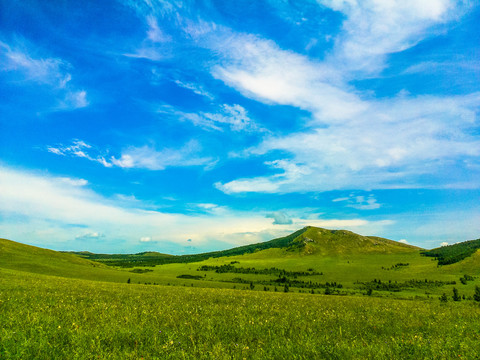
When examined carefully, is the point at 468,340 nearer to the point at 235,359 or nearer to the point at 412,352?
the point at 412,352

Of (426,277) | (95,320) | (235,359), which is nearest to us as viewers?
(235,359)

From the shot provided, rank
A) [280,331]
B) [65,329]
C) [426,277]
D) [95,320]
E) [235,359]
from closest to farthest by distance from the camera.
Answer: [235,359], [65,329], [280,331], [95,320], [426,277]

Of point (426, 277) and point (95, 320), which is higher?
point (95, 320)

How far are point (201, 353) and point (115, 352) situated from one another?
6.86 ft

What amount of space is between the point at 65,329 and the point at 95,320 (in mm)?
1789

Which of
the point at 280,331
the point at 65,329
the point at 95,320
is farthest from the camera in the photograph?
the point at 95,320

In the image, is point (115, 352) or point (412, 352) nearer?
point (115, 352)

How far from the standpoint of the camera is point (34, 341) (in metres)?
6.50

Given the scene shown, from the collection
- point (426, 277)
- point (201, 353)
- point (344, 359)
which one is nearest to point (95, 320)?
point (201, 353)

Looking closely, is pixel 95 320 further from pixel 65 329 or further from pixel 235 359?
pixel 235 359

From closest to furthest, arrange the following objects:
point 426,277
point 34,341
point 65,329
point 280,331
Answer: point 34,341 → point 65,329 → point 280,331 → point 426,277

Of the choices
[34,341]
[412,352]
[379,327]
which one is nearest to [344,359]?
[412,352]

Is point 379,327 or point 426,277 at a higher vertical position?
point 379,327

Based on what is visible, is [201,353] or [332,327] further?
[332,327]
